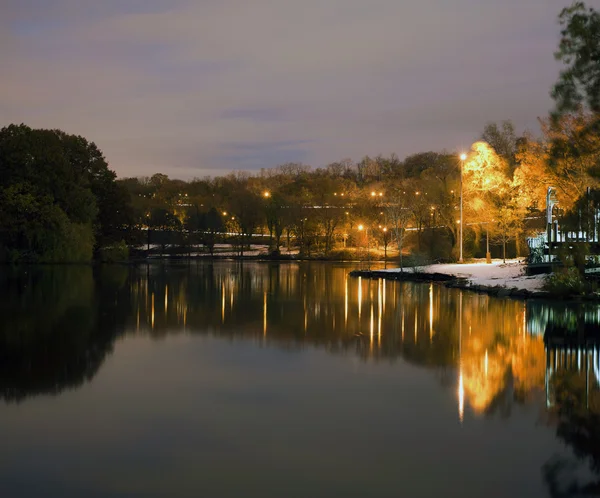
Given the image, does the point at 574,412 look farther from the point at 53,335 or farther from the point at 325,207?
the point at 325,207

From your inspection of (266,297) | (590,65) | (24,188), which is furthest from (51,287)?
(24,188)

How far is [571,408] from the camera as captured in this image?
34.1 ft

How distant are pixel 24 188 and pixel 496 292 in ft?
148

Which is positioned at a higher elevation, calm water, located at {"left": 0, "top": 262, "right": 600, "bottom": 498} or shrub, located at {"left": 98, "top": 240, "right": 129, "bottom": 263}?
shrub, located at {"left": 98, "top": 240, "right": 129, "bottom": 263}

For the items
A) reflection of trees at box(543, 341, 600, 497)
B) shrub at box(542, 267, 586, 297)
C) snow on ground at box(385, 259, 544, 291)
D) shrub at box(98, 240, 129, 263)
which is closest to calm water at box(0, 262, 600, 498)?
reflection of trees at box(543, 341, 600, 497)

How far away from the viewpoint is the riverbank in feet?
99.4

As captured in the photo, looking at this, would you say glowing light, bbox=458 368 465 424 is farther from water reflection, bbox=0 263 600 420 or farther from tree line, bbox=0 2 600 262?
tree line, bbox=0 2 600 262

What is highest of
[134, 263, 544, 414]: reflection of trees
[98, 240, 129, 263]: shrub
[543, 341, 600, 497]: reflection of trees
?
[98, 240, 129, 263]: shrub

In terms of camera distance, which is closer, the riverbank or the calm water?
the calm water

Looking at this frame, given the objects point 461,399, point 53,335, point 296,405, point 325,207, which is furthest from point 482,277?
point 325,207

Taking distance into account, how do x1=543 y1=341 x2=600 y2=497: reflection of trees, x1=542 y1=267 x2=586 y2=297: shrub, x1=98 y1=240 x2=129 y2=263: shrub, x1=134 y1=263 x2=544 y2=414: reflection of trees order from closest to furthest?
x1=543 y1=341 x2=600 y2=497: reflection of trees, x1=134 y1=263 x2=544 y2=414: reflection of trees, x1=542 y1=267 x2=586 y2=297: shrub, x1=98 y1=240 x2=129 y2=263: shrub

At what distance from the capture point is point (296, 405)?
1064 cm

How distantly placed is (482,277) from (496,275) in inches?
34.0

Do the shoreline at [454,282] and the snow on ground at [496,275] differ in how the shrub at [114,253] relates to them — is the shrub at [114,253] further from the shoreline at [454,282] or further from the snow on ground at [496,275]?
the snow on ground at [496,275]
